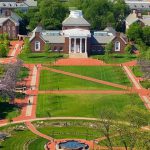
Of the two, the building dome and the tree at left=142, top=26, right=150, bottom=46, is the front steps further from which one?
the tree at left=142, top=26, right=150, bottom=46

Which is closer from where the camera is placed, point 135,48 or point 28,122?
point 28,122

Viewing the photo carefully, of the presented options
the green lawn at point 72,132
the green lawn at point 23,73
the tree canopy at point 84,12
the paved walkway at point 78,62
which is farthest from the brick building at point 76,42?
the green lawn at point 72,132

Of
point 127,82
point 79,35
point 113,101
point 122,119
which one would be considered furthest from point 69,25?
point 122,119

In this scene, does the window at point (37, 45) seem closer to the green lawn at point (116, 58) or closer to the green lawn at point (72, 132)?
the green lawn at point (116, 58)

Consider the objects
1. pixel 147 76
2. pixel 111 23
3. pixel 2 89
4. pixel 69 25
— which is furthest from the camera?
pixel 111 23

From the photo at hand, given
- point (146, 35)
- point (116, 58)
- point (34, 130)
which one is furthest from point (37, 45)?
point (34, 130)

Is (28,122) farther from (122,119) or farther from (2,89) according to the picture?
(122,119)

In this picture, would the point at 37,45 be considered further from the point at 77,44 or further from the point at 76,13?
the point at 76,13
